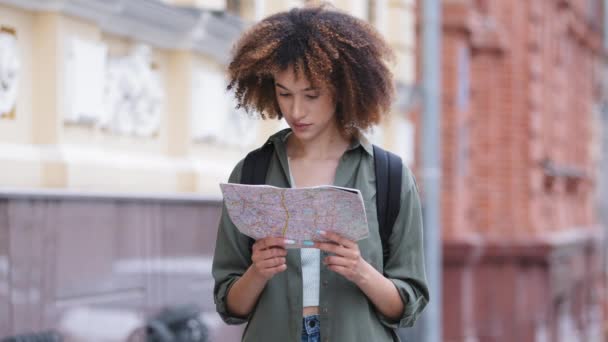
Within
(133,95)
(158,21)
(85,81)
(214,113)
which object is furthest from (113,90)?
(214,113)

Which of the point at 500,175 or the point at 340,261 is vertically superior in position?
the point at 500,175

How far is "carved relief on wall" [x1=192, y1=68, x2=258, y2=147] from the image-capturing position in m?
8.16

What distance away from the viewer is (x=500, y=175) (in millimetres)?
18406

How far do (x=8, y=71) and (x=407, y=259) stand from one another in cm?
303

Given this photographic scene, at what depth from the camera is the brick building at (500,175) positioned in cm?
1686

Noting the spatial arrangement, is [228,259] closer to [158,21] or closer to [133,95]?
[133,95]

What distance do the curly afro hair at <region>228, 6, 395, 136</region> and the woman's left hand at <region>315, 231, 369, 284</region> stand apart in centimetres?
41

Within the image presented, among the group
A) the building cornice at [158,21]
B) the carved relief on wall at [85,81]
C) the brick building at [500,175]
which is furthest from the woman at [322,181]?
the brick building at [500,175]

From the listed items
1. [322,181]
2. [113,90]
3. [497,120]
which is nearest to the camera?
[322,181]

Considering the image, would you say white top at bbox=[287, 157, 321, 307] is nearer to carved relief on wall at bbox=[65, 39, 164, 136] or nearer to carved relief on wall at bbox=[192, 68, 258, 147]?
carved relief on wall at bbox=[65, 39, 164, 136]

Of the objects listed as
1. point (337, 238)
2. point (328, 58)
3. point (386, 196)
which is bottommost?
point (337, 238)

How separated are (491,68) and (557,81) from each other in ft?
13.3

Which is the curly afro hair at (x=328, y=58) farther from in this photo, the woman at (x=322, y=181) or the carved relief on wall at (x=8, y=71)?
the carved relief on wall at (x=8, y=71)

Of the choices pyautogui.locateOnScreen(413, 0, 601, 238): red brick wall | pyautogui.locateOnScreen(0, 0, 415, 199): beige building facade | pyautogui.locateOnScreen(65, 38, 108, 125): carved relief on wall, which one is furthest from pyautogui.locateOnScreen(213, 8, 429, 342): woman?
pyautogui.locateOnScreen(413, 0, 601, 238): red brick wall
